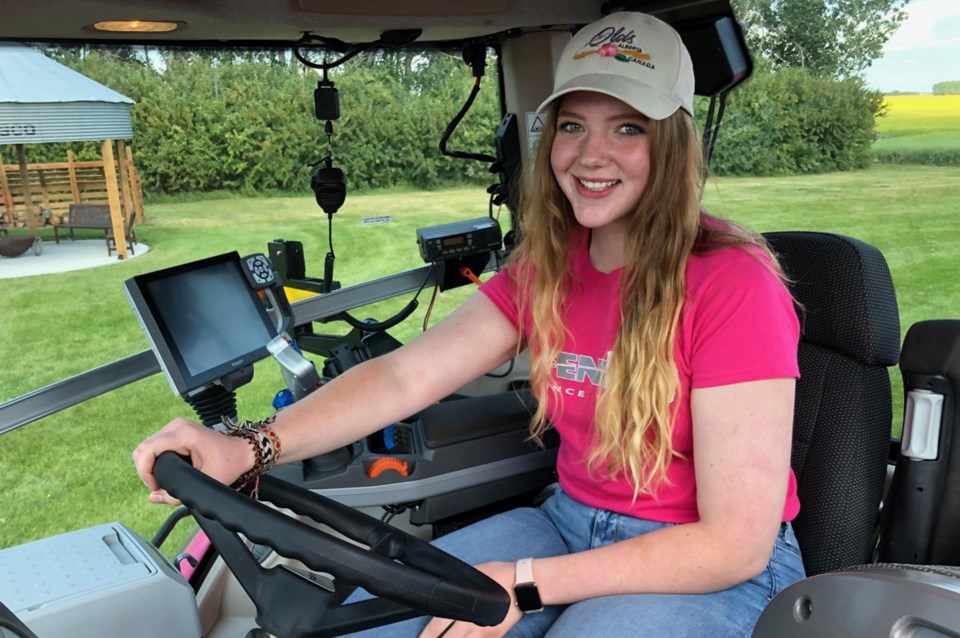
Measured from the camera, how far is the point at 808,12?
1972 millimetres

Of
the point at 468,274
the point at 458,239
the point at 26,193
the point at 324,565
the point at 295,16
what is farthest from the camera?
the point at 468,274

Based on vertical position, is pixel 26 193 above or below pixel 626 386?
above

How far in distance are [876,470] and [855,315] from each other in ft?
0.87

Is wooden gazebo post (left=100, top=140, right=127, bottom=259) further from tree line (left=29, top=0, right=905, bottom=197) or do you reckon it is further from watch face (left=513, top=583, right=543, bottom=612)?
watch face (left=513, top=583, right=543, bottom=612)

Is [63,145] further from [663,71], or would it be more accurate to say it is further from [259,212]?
[663,71]

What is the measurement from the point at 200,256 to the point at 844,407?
4.48 ft

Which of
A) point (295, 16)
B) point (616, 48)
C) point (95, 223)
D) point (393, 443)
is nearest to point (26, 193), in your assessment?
point (95, 223)

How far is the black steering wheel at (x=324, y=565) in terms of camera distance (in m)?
0.92

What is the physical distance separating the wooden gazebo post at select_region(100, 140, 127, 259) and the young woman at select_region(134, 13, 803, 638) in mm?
1090

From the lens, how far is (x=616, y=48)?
4.32 ft

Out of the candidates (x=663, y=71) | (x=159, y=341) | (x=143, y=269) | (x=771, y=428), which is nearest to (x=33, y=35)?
(x=143, y=269)

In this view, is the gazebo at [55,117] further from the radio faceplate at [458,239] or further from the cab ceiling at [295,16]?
the radio faceplate at [458,239]

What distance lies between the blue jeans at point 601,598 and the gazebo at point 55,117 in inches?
51.6

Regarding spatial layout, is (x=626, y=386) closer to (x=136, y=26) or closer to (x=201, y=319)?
(x=201, y=319)
